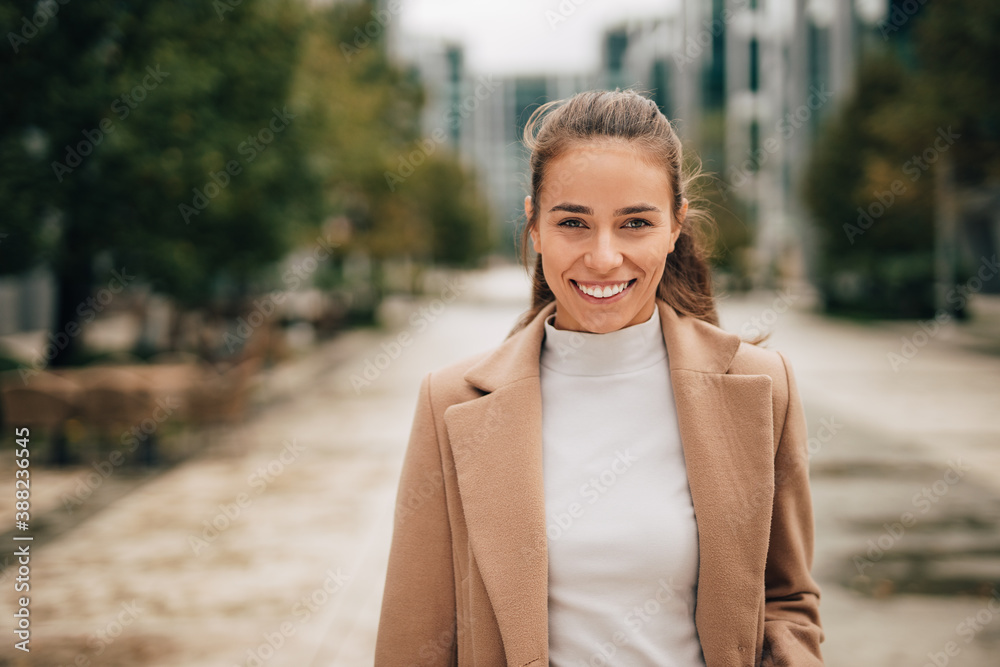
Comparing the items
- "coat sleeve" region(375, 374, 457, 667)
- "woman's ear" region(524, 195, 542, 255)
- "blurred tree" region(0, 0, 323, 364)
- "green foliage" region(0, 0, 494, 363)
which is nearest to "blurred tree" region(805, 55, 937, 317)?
"green foliage" region(0, 0, 494, 363)

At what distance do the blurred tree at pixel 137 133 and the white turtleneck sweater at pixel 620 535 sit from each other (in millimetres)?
9624

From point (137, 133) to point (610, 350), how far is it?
989cm

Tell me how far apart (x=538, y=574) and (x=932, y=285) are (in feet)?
86.7

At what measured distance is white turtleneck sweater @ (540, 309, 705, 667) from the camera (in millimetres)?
1832

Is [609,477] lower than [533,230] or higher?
lower

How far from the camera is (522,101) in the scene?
147 meters

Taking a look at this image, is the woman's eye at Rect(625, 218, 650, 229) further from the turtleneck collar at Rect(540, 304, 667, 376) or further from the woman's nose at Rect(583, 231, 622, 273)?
the turtleneck collar at Rect(540, 304, 667, 376)

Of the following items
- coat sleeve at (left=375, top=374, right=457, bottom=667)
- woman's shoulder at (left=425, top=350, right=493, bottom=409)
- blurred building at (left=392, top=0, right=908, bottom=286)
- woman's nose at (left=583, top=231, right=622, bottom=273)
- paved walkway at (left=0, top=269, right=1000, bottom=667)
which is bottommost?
paved walkway at (left=0, top=269, right=1000, bottom=667)

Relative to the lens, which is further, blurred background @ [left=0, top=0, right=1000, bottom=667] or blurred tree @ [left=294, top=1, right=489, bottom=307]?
blurred tree @ [left=294, top=1, right=489, bottom=307]

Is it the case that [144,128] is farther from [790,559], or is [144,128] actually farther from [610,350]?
[790,559]

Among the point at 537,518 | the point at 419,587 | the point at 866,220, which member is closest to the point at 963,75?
the point at 866,220

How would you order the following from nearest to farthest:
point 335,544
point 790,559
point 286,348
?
point 790,559 < point 335,544 < point 286,348

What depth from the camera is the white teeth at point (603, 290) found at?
1909mm

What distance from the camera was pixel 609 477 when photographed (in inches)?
74.9
